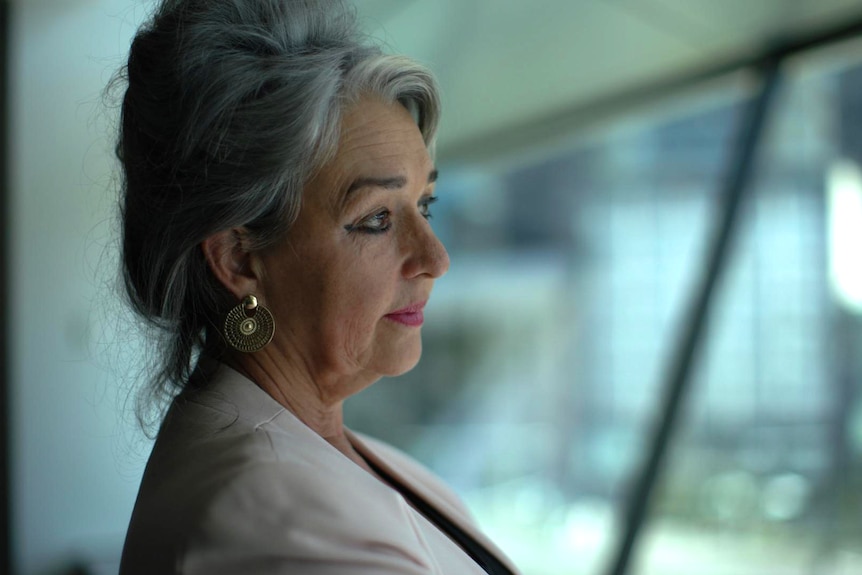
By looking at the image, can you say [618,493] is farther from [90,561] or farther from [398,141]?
[398,141]

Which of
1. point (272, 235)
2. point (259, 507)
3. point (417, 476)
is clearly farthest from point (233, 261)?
point (417, 476)

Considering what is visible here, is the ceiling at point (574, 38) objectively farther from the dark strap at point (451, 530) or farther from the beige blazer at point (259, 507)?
the beige blazer at point (259, 507)

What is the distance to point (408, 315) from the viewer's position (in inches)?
53.4

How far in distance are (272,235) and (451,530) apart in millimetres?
562

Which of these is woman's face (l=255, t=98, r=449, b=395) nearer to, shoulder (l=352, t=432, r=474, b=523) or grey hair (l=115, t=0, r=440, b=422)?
grey hair (l=115, t=0, r=440, b=422)

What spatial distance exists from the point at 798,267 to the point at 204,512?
3.85 meters

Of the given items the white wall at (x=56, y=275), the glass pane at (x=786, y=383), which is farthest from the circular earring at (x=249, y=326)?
the glass pane at (x=786, y=383)

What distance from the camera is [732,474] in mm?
4602

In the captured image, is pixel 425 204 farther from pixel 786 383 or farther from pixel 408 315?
pixel 786 383

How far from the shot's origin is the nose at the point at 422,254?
132 cm

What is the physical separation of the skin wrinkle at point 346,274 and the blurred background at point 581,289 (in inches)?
10.7

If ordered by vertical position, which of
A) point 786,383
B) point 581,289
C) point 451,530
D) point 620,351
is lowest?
point 451,530

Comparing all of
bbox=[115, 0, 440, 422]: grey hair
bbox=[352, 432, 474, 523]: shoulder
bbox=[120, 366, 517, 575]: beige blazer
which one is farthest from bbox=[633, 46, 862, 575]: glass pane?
bbox=[120, 366, 517, 575]: beige blazer

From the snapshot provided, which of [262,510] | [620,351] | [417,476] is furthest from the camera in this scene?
[620,351]
